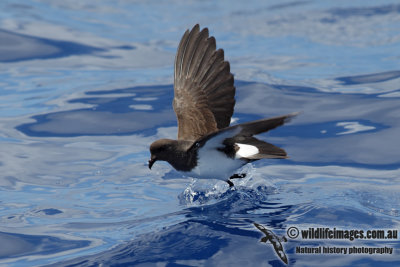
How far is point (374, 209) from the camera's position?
230 inches

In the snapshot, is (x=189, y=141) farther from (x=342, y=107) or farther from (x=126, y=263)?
(x=342, y=107)

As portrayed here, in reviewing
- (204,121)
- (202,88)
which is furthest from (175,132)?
(204,121)

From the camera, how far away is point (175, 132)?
865 centimetres

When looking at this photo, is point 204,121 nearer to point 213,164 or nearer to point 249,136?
point 213,164

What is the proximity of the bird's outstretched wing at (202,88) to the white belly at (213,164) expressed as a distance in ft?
2.25

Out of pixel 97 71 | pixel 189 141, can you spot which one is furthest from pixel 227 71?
pixel 97 71

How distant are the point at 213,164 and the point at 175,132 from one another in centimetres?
287

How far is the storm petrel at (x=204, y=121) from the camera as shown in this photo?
5.75 meters

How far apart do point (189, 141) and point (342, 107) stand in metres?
3.71

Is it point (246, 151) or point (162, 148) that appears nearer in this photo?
point (246, 151)

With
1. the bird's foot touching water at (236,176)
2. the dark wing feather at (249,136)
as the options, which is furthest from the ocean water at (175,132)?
the dark wing feather at (249,136)

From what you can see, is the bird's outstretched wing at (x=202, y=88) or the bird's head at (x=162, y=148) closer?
the bird's head at (x=162, y=148)

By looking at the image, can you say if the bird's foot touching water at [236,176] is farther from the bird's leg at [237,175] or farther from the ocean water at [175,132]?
the ocean water at [175,132]

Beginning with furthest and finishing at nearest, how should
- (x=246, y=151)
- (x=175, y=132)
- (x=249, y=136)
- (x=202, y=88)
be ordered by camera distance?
(x=175, y=132)
(x=202, y=88)
(x=246, y=151)
(x=249, y=136)
